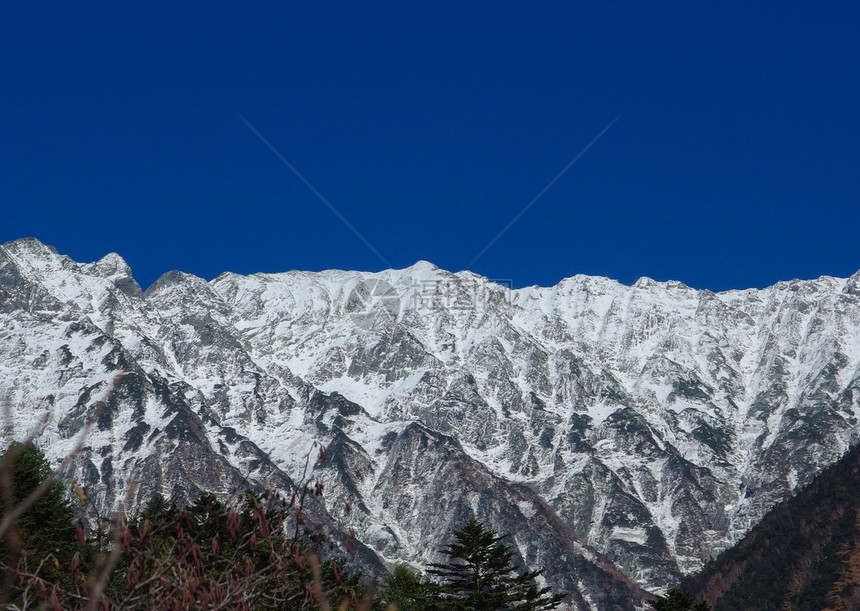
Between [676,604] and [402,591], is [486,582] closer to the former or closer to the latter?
[676,604]

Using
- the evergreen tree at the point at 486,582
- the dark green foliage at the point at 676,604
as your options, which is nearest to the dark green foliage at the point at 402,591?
the dark green foliage at the point at 676,604

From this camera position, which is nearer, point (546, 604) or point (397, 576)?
point (546, 604)

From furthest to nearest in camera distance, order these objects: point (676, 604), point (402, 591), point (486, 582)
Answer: point (402, 591), point (676, 604), point (486, 582)

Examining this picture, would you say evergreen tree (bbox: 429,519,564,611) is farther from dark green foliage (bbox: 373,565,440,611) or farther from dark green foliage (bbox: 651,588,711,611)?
dark green foliage (bbox: 373,565,440,611)

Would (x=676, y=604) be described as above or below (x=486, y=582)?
above

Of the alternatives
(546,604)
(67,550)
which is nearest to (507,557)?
(546,604)

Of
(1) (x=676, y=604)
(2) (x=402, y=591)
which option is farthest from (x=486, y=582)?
(2) (x=402, y=591)

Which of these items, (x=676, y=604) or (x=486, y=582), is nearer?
(x=486, y=582)

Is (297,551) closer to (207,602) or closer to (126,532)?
(207,602)

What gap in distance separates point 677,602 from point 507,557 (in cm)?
2049

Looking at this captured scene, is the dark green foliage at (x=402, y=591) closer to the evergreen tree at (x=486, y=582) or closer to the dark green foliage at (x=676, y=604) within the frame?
the dark green foliage at (x=676, y=604)

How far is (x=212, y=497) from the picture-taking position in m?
13.8

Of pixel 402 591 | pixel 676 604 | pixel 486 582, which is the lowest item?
pixel 486 582

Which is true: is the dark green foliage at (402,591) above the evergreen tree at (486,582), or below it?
above
